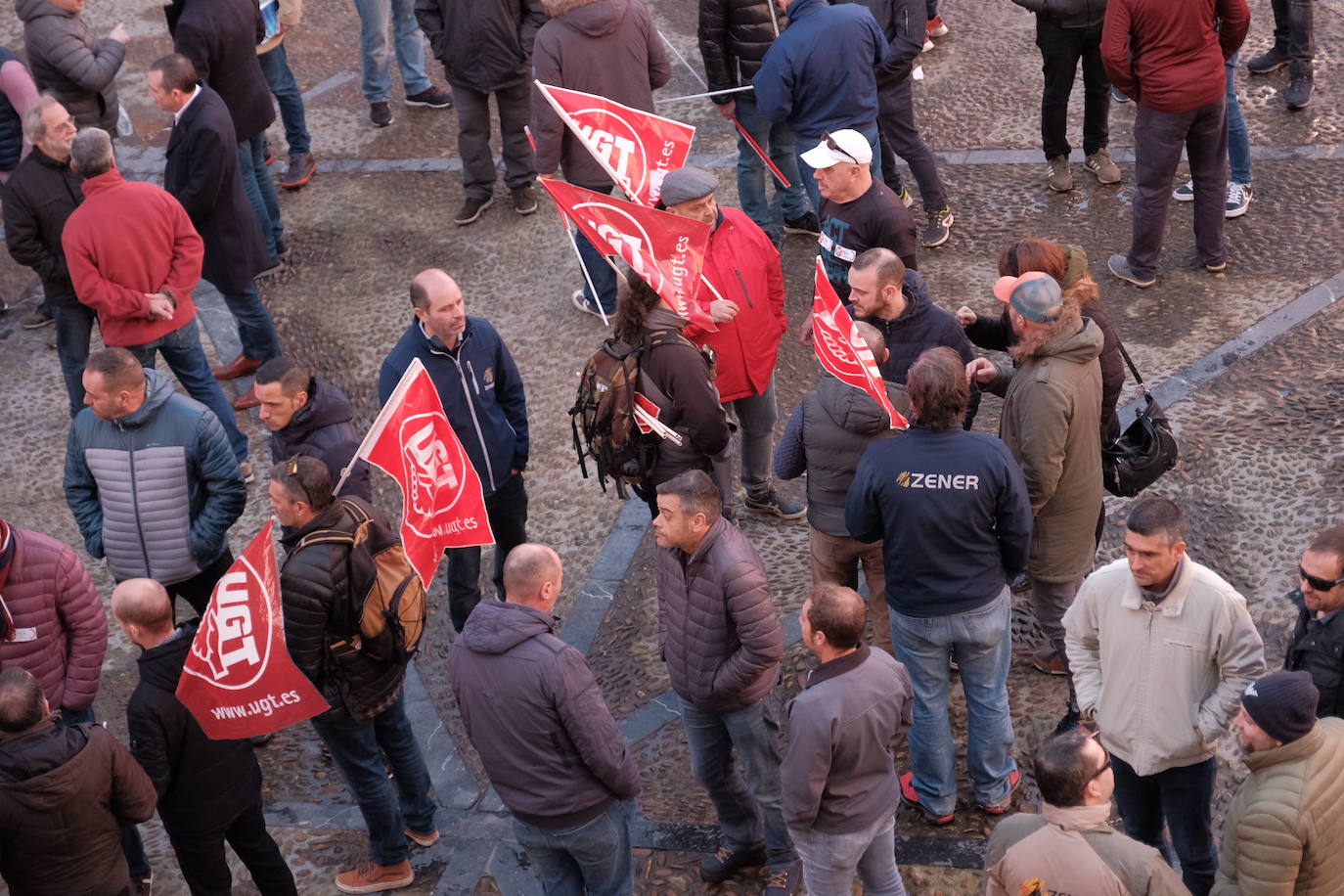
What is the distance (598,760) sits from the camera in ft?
14.9

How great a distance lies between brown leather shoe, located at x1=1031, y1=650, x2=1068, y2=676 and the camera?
5895 millimetres

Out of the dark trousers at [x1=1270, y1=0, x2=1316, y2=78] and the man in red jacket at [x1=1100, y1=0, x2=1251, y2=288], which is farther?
the dark trousers at [x1=1270, y1=0, x2=1316, y2=78]

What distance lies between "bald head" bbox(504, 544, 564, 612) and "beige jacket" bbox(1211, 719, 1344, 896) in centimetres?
213

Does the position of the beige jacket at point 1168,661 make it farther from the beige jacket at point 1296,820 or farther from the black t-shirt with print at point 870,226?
the black t-shirt with print at point 870,226

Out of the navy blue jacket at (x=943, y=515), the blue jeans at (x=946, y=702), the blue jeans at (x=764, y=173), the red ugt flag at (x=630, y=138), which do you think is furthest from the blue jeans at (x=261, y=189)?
the blue jeans at (x=946, y=702)

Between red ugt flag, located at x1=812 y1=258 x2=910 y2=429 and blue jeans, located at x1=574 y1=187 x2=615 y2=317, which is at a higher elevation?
red ugt flag, located at x1=812 y1=258 x2=910 y2=429

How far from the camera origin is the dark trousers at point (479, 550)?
6.47 meters

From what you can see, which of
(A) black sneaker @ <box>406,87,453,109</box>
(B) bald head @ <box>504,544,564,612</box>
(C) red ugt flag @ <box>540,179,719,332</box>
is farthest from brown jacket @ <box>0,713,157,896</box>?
(A) black sneaker @ <box>406,87,453,109</box>

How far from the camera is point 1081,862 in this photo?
3.65 meters

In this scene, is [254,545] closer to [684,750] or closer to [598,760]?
[598,760]

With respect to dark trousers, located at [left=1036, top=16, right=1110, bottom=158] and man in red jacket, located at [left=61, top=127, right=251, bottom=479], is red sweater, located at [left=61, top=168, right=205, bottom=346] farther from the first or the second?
dark trousers, located at [left=1036, top=16, right=1110, bottom=158]

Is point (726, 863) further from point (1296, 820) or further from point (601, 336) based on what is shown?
point (601, 336)

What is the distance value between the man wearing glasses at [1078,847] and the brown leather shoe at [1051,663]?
84.2 inches

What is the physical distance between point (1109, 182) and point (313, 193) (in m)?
5.67
